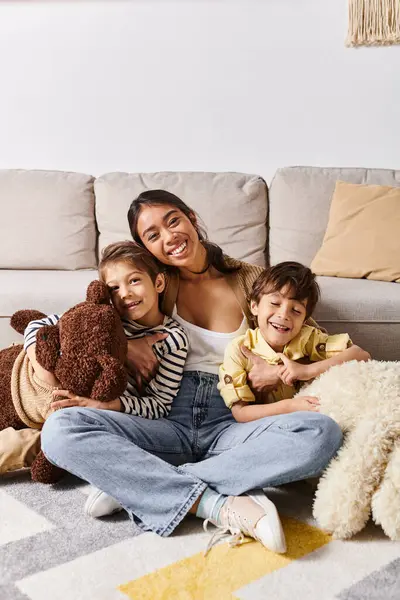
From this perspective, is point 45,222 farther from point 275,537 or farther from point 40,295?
point 275,537

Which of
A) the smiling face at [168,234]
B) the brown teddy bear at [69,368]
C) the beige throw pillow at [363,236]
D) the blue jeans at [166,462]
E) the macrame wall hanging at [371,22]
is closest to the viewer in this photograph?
the blue jeans at [166,462]

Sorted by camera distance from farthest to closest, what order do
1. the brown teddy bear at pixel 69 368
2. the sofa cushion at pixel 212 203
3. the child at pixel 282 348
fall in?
the sofa cushion at pixel 212 203, the child at pixel 282 348, the brown teddy bear at pixel 69 368

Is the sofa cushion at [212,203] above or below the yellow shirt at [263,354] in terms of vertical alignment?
above

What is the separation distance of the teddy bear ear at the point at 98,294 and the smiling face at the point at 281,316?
0.36 metres

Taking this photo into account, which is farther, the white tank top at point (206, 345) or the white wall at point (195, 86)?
the white wall at point (195, 86)

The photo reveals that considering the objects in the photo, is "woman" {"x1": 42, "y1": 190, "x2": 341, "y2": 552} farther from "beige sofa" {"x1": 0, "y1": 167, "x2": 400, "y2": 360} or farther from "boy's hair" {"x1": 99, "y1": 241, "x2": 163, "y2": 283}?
"beige sofa" {"x1": 0, "y1": 167, "x2": 400, "y2": 360}

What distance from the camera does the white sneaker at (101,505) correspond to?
1.42 meters

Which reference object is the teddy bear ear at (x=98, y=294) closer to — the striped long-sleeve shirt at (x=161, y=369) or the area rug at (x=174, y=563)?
the striped long-sleeve shirt at (x=161, y=369)

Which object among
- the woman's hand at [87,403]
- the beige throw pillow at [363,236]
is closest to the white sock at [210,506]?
the woman's hand at [87,403]

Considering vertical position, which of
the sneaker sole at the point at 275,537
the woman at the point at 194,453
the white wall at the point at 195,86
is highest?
the white wall at the point at 195,86

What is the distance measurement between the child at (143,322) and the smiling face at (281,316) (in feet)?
0.65

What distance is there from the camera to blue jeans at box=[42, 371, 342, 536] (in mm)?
1370

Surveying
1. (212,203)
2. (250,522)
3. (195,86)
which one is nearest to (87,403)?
(250,522)

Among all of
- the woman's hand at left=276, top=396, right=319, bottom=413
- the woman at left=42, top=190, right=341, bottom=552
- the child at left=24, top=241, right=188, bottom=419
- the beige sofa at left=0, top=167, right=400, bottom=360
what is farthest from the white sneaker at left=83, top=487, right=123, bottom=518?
the beige sofa at left=0, top=167, right=400, bottom=360
